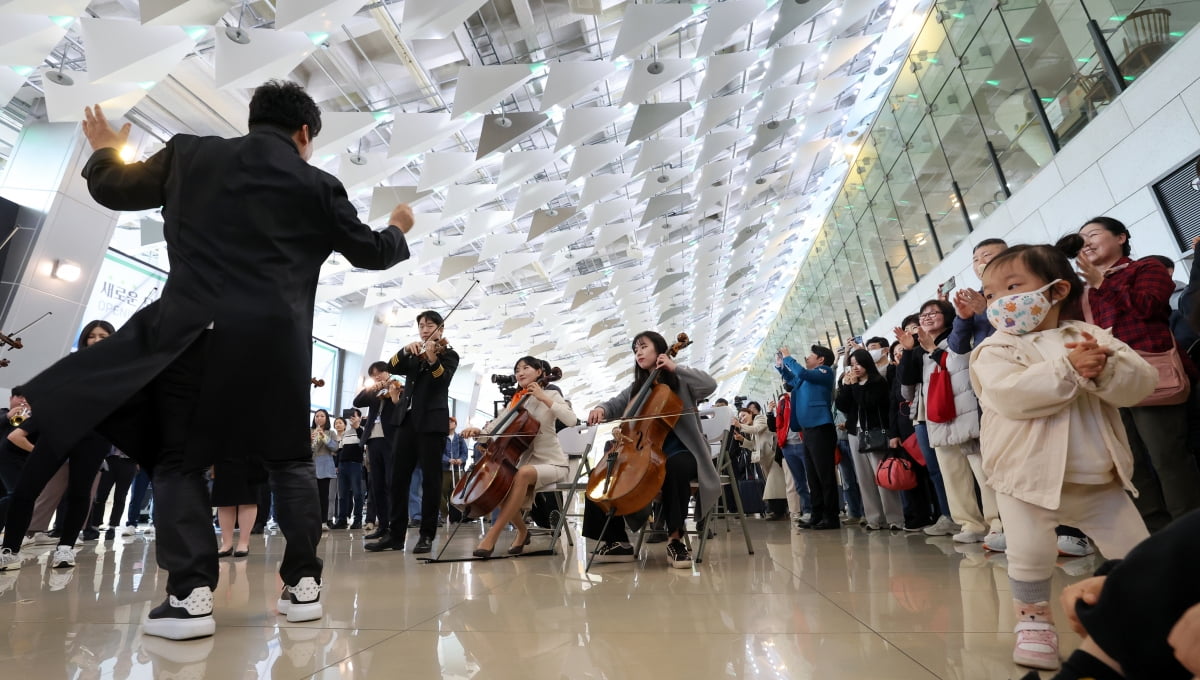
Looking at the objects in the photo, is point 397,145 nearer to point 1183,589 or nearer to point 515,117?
point 515,117

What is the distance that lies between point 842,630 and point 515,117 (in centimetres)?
736

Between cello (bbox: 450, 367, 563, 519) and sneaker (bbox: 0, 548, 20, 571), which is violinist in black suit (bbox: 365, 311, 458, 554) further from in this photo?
sneaker (bbox: 0, 548, 20, 571)

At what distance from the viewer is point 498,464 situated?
3.53m

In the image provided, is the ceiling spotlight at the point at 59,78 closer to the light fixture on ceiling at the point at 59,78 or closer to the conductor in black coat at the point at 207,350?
the light fixture on ceiling at the point at 59,78

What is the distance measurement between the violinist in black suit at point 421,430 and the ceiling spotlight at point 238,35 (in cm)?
382

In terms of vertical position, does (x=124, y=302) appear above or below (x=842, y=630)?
above

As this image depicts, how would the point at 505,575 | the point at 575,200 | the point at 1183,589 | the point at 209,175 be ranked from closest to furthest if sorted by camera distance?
the point at 1183,589
the point at 209,175
the point at 505,575
the point at 575,200

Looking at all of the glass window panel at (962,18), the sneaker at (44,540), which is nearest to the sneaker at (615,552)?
the sneaker at (44,540)

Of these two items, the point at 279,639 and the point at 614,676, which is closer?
the point at 614,676

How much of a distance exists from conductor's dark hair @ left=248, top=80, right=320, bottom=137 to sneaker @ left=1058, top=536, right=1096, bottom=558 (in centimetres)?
331

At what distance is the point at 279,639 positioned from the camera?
1.53 meters

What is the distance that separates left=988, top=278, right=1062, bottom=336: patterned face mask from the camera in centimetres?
145

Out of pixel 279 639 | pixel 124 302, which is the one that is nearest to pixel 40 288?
pixel 124 302

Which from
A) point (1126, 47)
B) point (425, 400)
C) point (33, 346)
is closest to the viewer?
point (425, 400)
